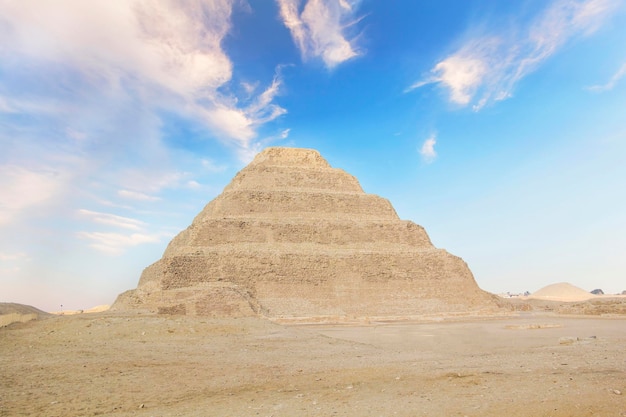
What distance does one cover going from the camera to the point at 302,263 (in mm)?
36000

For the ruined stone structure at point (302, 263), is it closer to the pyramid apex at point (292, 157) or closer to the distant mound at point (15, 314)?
the pyramid apex at point (292, 157)

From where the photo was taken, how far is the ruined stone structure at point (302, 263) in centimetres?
3216

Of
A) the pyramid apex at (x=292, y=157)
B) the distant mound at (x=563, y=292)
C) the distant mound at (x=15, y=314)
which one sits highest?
the pyramid apex at (x=292, y=157)

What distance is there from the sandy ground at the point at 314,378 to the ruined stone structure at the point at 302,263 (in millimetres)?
15187

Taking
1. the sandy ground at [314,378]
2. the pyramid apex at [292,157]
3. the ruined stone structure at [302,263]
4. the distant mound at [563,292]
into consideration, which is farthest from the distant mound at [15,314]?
the distant mound at [563,292]

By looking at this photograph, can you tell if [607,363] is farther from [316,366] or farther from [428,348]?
[316,366]

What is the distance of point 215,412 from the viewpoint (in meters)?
6.71

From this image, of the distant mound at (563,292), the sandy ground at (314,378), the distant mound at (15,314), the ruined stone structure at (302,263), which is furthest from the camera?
the distant mound at (563,292)

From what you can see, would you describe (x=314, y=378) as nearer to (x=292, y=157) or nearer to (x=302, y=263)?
(x=302, y=263)

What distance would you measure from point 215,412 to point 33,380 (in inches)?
199

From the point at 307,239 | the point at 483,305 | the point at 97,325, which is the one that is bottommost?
the point at 97,325

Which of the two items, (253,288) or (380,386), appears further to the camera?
(253,288)

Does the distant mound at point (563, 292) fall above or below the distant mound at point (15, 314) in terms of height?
above

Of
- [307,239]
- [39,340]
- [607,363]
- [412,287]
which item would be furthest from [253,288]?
[607,363]
